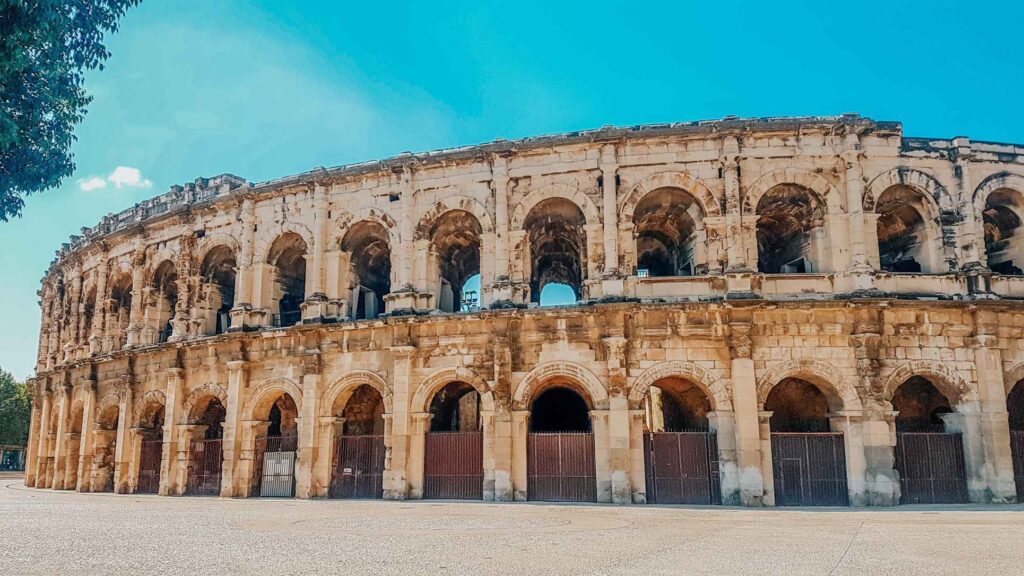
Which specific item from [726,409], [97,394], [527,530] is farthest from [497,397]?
[97,394]

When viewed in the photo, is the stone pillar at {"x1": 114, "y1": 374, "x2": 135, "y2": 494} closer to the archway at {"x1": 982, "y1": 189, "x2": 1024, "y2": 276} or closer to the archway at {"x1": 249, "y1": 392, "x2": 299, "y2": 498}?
the archway at {"x1": 249, "y1": 392, "x2": 299, "y2": 498}

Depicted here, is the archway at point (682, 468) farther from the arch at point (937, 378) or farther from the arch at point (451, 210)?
the arch at point (451, 210)

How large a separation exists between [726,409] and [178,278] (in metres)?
14.8

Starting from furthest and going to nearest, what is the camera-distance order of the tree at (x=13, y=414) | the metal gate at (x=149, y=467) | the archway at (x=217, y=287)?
the tree at (x=13, y=414) → the archway at (x=217, y=287) → the metal gate at (x=149, y=467)

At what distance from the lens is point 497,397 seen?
1521cm

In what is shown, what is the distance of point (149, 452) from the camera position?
19562 millimetres

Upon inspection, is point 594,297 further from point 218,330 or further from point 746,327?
point 218,330

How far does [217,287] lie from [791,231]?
15489mm

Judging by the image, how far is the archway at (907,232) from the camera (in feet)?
51.4

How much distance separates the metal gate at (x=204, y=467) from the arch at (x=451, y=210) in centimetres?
780

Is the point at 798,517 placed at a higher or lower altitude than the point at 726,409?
lower

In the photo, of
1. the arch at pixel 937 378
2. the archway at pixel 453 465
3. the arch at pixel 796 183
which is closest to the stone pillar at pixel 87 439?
the archway at pixel 453 465

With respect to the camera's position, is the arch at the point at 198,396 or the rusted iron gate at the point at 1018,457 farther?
the arch at the point at 198,396

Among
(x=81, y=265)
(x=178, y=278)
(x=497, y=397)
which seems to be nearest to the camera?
(x=497, y=397)
